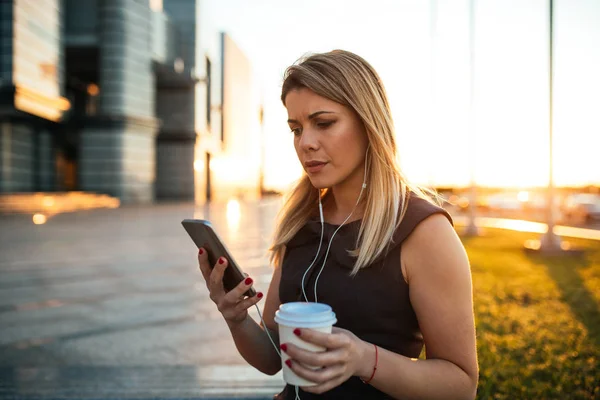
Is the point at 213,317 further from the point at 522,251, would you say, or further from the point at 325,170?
the point at 522,251

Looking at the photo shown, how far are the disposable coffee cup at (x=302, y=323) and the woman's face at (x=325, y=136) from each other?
56 cm

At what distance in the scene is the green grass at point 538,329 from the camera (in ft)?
10.9

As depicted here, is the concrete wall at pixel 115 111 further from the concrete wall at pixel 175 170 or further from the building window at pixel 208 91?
the building window at pixel 208 91

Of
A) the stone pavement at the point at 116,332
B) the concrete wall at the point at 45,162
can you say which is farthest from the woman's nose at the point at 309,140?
the concrete wall at the point at 45,162

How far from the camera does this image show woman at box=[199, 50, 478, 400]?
1.40 metres

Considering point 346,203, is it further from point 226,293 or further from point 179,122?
point 179,122

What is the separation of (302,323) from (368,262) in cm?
42

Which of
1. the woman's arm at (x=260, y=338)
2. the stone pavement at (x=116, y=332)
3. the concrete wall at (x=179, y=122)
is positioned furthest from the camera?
the concrete wall at (x=179, y=122)

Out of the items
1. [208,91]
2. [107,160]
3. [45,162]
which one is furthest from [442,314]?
[208,91]

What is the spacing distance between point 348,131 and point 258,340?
32.2 inches

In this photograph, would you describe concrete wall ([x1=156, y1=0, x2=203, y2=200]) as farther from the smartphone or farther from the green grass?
the smartphone

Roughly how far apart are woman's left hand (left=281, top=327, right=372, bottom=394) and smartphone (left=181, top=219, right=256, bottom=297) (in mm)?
364

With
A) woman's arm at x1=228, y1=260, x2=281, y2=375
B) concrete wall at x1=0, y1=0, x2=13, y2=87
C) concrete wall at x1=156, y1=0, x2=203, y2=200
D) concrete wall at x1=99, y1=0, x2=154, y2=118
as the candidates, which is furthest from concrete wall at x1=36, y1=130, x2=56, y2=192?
woman's arm at x1=228, y1=260, x2=281, y2=375

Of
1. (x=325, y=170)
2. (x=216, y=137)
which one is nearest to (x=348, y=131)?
(x=325, y=170)
